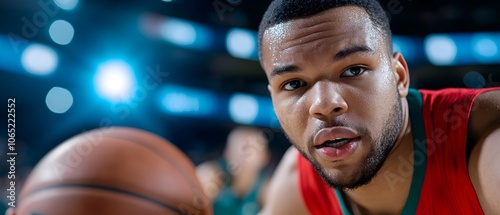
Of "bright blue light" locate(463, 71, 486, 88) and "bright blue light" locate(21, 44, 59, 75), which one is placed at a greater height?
"bright blue light" locate(21, 44, 59, 75)

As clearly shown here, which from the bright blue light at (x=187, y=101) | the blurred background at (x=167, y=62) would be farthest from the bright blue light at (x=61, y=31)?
the bright blue light at (x=187, y=101)

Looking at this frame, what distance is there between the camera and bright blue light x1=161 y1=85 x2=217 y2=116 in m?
12.0

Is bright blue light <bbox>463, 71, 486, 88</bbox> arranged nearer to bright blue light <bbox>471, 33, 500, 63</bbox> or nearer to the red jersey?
bright blue light <bbox>471, 33, 500, 63</bbox>

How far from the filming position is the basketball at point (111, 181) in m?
1.59

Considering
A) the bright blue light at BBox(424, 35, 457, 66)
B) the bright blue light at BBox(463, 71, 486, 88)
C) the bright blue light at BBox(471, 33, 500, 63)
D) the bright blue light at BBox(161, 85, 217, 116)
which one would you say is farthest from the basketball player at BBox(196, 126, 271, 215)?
the bright blue light at BBox(471, 33, 500, 63)

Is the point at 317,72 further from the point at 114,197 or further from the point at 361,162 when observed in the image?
the point at 114,197

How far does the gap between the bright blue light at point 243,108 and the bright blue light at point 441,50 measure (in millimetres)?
4611

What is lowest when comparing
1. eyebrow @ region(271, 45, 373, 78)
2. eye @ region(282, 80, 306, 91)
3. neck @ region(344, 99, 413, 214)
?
neck @ region(344, 99, 413, 214)

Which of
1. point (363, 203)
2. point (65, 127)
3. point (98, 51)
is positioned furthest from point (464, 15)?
point (363, 203)

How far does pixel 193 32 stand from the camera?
1112 cm

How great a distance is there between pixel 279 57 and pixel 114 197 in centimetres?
71

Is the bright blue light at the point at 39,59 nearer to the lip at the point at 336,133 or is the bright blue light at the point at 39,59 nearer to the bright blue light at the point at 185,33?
the bright blue light at the point at 185,33

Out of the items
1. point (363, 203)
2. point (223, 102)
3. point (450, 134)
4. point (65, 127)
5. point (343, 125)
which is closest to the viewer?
point (343, 125)

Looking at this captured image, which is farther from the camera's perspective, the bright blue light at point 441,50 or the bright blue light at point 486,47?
the bright blue light at point 441,50
